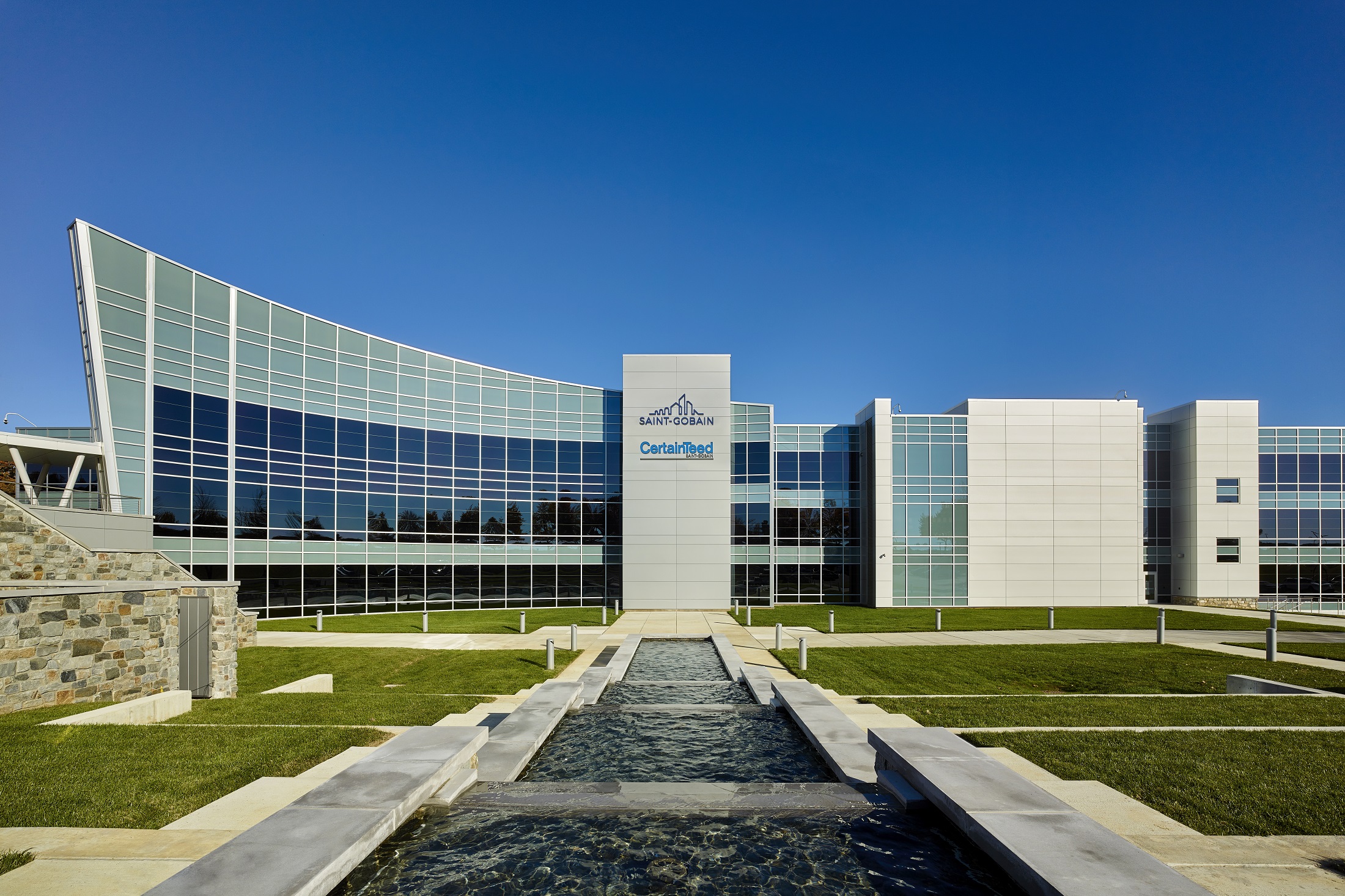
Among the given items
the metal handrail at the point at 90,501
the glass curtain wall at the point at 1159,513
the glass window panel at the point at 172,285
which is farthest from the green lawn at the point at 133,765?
the glass curtain wall at the point at 1159,513

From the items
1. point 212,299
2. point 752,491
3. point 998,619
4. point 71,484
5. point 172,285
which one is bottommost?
point 998,619

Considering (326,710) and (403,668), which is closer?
(326,710)

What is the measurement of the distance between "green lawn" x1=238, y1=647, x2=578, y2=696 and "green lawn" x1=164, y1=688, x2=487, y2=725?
58.1 inches

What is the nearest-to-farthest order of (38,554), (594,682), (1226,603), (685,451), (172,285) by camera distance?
1. (594,682)
2. (38,554)
3. (172,285)
4. (685,451)
5. (1226,603)

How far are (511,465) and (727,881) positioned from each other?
36891 mm

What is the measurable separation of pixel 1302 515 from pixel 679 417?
4237 cm

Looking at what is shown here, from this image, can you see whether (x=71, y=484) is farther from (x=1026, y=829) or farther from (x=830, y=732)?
(x=1026, y=829)

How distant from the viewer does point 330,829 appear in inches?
209

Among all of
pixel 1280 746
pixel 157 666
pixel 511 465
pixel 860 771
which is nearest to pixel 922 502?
pixel 511 465

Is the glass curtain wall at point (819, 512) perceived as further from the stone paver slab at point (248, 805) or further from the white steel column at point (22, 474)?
the stone paver slab at point (248, 805)

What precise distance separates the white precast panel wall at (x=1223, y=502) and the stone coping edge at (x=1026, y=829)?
157ft

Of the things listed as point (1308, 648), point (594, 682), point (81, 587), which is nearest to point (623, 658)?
point (594, 682)

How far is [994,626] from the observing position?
29703mm

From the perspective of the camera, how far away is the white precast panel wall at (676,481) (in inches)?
1601
